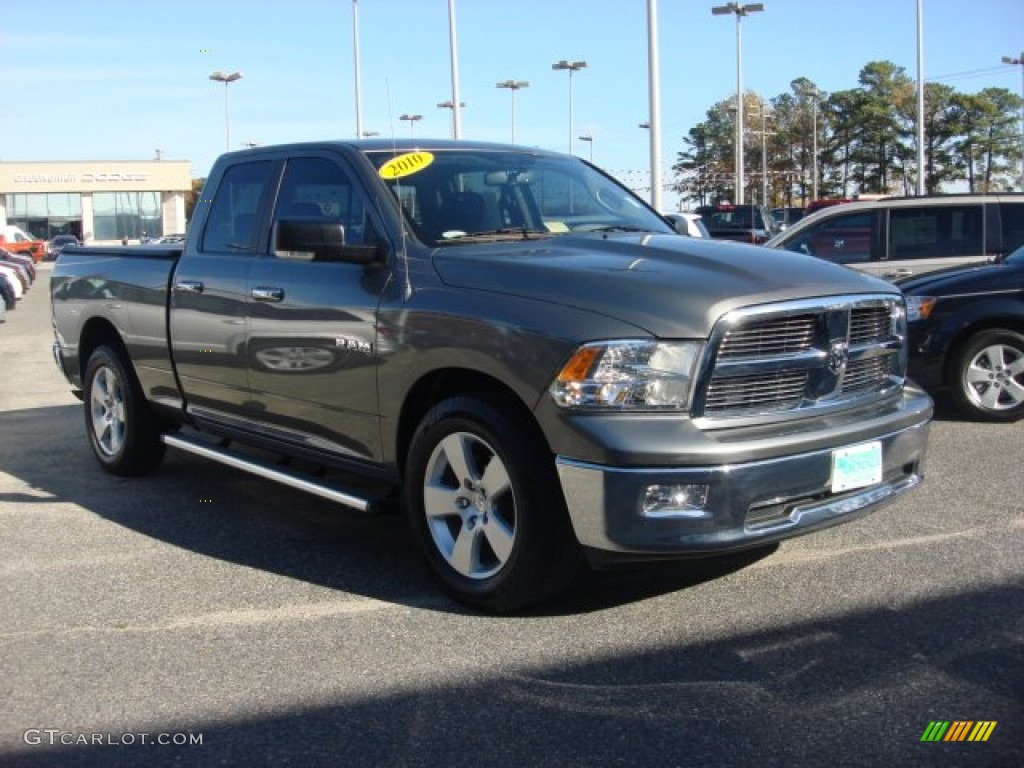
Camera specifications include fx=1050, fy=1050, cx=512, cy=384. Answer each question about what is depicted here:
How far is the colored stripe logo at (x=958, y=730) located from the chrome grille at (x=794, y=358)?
3.81ft

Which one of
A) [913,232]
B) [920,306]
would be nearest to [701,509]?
[920,306]

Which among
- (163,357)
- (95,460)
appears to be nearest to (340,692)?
(163,357)

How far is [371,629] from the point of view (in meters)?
4.02

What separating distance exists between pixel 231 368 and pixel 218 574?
1.12 meters

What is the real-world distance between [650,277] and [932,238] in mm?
7473

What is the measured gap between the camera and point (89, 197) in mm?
78438

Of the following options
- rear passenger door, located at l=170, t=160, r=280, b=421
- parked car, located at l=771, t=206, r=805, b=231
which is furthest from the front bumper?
parked car, located at l=771, t=206, r=805, b=231

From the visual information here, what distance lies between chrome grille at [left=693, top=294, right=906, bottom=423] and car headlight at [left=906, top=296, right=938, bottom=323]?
13.2ft

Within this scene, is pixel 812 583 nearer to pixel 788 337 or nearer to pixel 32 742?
pixel 788 337

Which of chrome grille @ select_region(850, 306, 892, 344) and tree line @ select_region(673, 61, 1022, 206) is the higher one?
tree line @ select_region(673, 61, 1022, 206)

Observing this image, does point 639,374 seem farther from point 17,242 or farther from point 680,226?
point 17,242

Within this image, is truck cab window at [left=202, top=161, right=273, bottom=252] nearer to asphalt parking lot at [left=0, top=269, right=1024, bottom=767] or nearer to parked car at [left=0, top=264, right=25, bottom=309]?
asphalt parking lot at [left=0, top=269, right=1024, bottom=767]

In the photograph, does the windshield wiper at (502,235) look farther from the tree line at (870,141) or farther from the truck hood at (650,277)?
the tree line at (870,141)

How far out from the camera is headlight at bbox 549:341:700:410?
361 cm
